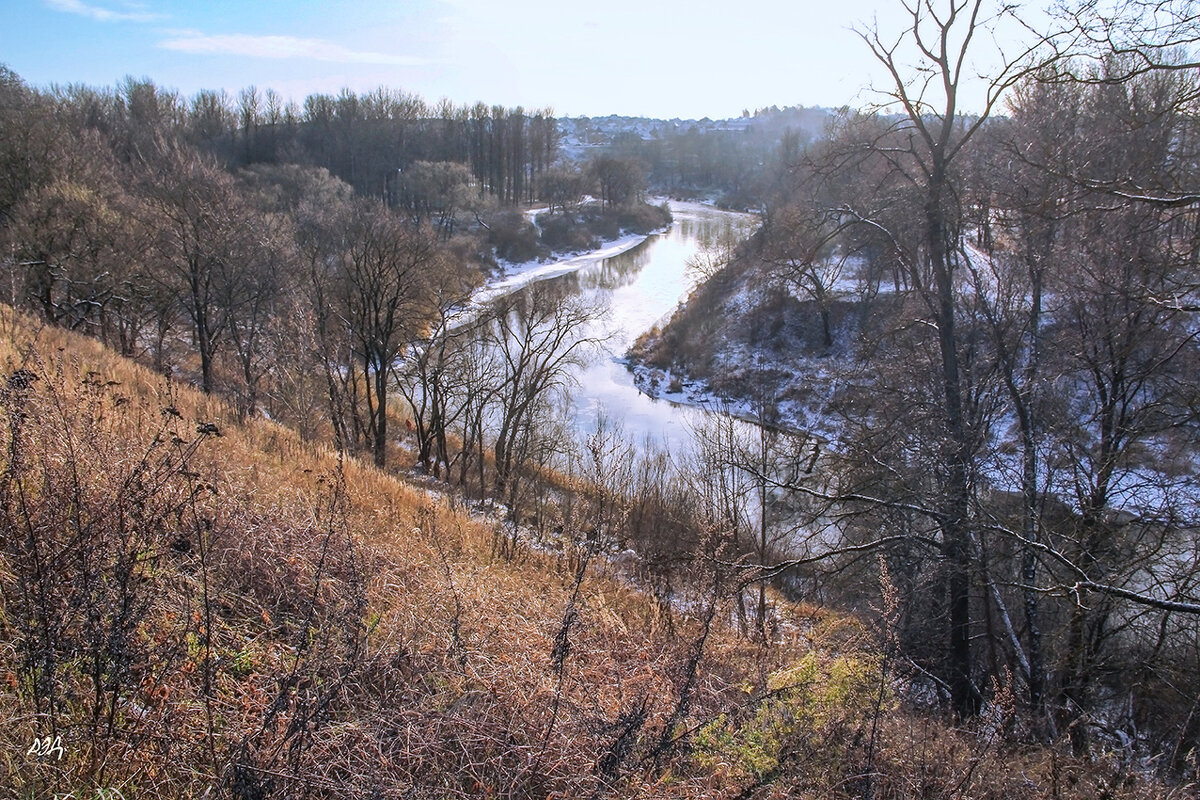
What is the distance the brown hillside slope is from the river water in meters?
15.4

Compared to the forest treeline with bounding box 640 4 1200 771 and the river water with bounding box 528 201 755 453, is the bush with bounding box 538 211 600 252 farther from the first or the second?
the forest treeline with bounding box 640 4 1200 771

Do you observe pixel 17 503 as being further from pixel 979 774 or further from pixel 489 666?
pixel 979 774

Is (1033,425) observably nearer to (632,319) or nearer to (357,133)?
(632,319)

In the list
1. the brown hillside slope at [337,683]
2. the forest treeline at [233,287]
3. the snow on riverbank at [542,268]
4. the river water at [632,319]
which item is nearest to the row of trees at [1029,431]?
the brown hillside slope at [337,683]

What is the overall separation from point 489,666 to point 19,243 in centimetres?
2138

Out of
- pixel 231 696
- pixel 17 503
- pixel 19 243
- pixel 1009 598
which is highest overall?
pixel 19 243

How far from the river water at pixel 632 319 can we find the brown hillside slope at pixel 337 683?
15429mm

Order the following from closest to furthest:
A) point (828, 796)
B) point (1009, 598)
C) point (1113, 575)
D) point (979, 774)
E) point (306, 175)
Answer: point (828, 796) → point (979, 774) → point (1113, 575) → point (1009, 598) → point (306, 175)

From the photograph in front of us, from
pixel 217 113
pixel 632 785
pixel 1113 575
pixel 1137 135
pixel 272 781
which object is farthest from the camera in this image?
pixel 217 113

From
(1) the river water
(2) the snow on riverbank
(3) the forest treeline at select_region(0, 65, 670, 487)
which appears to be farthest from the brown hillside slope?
(2) the snow on riverbank

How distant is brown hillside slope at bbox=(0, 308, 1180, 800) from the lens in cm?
256

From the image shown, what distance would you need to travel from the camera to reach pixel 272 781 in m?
2.48

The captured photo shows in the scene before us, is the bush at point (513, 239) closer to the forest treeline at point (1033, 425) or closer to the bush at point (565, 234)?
the bush at point (565, 234)

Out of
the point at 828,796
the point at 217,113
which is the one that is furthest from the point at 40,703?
the point at 217,113
